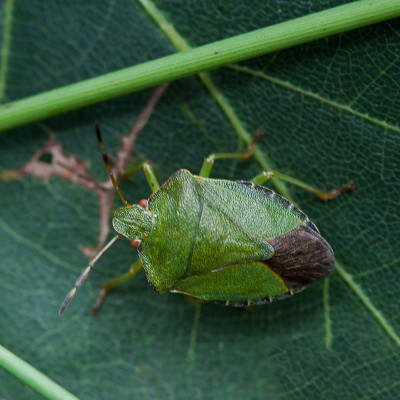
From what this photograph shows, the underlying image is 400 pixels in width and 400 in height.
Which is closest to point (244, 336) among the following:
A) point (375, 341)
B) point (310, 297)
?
point (310, 297)

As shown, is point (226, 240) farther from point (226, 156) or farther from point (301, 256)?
point (226, 156)

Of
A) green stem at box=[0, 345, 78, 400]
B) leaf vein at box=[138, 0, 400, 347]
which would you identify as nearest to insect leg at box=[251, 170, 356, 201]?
leaf vein at box=[138, 0, 400, 347]

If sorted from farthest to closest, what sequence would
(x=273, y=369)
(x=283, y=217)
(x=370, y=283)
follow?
(x=273, y=369) < (x=370, y=283) < (x=283, y=217)

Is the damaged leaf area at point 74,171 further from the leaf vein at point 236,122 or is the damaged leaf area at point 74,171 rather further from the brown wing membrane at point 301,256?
the brown wing membrane at point 301,256

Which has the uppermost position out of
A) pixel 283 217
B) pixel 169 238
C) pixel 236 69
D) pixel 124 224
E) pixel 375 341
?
pixel 236 69

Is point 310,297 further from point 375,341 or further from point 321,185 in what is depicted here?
point 321,185

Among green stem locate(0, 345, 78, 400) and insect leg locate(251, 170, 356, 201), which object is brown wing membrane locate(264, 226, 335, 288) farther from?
green stem locate(0, 345, 78, 400)

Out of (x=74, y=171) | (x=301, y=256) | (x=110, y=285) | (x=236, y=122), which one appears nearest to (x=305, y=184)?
(x=301, y=256)
